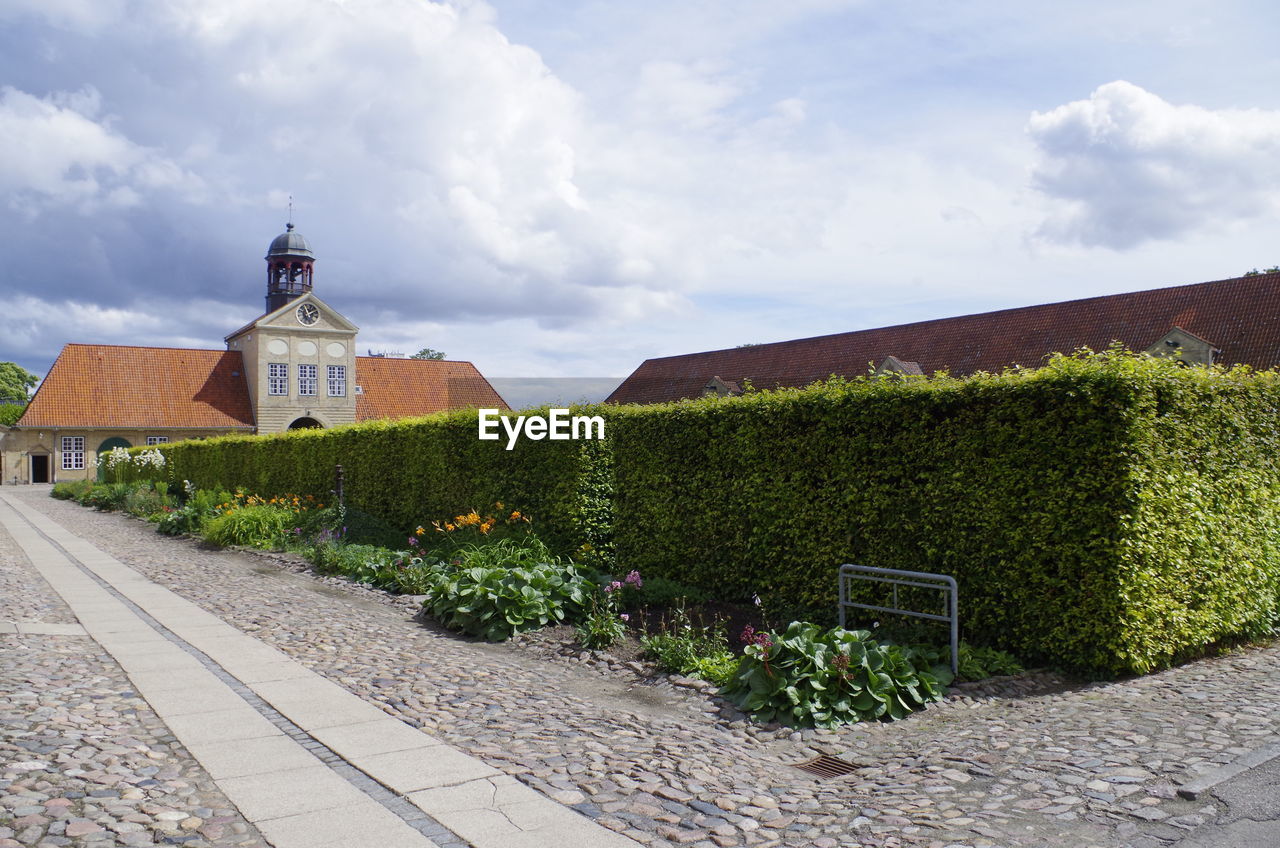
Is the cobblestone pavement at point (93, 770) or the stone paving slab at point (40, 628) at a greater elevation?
the cobblestone pavement at point (93, 770)

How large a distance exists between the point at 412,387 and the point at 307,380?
6953 mm

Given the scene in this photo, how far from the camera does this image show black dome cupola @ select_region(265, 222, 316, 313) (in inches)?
1989

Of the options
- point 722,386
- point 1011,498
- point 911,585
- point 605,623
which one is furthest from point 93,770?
point 722,386

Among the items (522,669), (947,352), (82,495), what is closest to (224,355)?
(82,495)

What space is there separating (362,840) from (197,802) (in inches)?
40.0

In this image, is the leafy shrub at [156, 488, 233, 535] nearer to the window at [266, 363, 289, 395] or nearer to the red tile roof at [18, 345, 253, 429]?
the window at [266, 363, 289, 395]

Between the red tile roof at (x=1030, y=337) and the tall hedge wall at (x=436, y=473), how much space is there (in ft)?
41.3

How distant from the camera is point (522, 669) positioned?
24.2 ft

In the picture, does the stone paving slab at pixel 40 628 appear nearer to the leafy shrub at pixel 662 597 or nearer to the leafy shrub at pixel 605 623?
the leafy shrub at pixel 605 623

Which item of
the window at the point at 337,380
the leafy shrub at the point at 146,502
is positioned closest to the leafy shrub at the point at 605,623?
the leafy shrub at the point at 146,502

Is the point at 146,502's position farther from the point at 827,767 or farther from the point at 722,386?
the point at 827,767

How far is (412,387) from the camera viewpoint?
54.5 m

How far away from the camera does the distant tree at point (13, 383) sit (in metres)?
91.6

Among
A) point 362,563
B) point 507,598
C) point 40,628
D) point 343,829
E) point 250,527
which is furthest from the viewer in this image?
point 250,527
